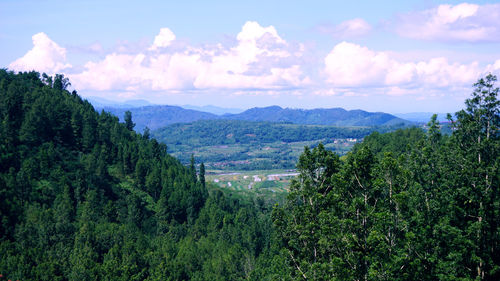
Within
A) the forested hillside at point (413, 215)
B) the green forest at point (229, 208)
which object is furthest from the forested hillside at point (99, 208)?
the forested hillside at point (413, 215)

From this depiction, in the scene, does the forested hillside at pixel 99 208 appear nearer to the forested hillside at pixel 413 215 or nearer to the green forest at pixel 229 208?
the green forest at pixel 229 208

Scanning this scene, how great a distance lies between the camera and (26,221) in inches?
3172

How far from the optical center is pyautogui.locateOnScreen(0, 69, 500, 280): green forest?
25891 millimetres

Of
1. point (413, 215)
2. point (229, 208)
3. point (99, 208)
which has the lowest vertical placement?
point (229, 208)

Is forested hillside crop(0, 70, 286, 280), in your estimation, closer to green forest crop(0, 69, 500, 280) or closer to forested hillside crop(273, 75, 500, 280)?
green forest crop(0, 69, 500, 280)

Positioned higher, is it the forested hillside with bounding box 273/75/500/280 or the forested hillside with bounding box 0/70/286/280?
the forested hillside with bounding box 273/75/500/280

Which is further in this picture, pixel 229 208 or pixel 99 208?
pixel 229 208

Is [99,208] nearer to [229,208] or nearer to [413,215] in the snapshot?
[229,208]

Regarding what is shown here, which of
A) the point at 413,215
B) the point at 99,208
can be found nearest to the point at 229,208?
the point at 99,208

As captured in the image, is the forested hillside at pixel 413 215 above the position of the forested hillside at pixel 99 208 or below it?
above

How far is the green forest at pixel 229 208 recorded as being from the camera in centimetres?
2589

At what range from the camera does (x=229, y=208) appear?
12675 cm

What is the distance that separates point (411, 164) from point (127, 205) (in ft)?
285

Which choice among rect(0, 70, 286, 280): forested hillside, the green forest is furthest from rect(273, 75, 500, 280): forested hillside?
rect(0, 70, 286, 280): forested hillside
